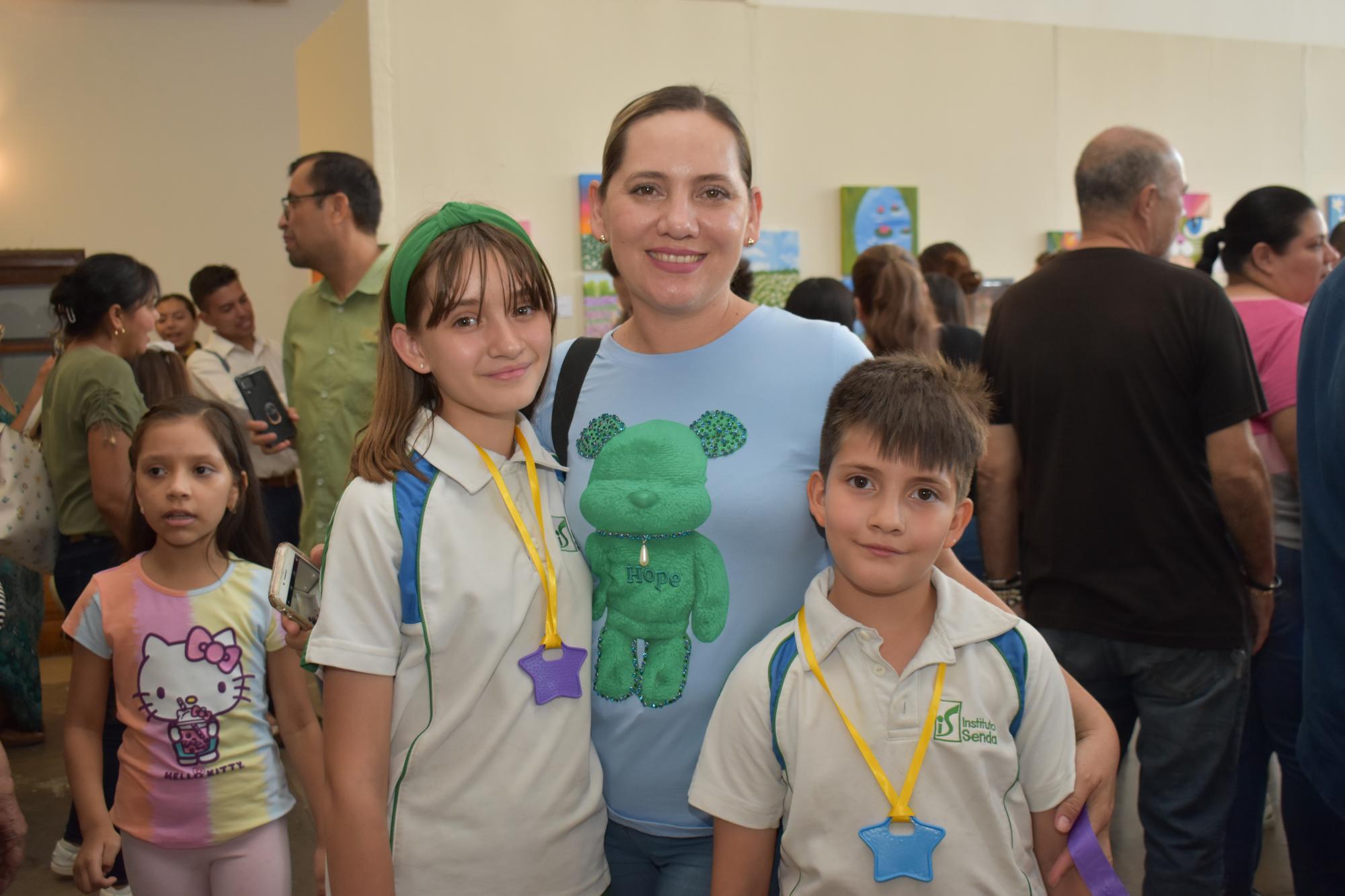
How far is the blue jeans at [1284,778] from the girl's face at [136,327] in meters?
3.43

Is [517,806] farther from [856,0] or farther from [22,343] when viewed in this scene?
[22,343]

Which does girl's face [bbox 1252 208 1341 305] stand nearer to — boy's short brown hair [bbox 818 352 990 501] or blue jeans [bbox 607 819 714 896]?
boy's short brown hair [bbox 818 352 990 501]

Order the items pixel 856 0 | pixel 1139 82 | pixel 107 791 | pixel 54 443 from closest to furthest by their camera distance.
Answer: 1. pixel 107 791
2. pixel 54 443
3. pixel 856 0
4. pixel 1139 82

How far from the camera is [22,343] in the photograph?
316 inches

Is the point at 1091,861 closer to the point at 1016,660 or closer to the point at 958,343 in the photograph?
the point at 1016,660

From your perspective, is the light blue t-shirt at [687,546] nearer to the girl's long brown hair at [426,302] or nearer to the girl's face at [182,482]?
the girl's long brown hair at [426,302]

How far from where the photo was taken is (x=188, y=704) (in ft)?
7.34

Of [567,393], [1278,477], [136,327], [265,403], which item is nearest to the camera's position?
[567,393]

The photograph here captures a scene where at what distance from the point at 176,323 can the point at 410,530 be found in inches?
220

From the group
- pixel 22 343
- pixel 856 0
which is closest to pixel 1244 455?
pixel 856 0

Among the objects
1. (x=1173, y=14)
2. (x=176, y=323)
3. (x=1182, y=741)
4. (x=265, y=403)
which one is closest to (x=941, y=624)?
(x=1182, y=741)

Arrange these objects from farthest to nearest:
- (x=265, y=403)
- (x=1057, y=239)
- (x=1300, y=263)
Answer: (x=1057, y=239)
(x=265, y=403)
(x=1300, y=263)

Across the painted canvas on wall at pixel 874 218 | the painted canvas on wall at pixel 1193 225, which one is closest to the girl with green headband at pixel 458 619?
the painted canvas on wall at pixel 874 218

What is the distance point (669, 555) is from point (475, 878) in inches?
20.3
